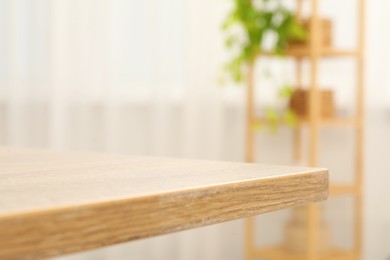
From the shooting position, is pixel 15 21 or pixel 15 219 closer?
pixel 15 219

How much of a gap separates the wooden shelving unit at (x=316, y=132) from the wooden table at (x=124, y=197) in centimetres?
198

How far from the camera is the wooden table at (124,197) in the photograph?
1.14ft

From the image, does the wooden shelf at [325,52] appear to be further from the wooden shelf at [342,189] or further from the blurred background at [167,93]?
the wooden shelf at [342,189]

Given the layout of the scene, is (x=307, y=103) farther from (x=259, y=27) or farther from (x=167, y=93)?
(x=167, y=93)

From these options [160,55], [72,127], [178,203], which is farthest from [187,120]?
[178,203]

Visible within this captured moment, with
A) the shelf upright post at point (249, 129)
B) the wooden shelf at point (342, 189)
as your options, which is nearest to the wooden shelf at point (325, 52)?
the shelf upright post at point (249, 129)

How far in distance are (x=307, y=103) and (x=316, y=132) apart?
155 mm

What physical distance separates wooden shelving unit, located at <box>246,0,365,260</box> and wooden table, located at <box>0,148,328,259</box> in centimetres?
198

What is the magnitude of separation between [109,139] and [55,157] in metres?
2.13

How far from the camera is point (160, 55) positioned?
9.37 feet

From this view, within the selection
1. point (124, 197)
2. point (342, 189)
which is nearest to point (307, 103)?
point (342, 189)

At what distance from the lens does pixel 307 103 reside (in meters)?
2.65

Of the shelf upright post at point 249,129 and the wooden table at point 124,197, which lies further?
the shelf upright post at point 249,129

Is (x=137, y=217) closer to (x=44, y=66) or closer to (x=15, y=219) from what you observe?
(x=15, y=219)
